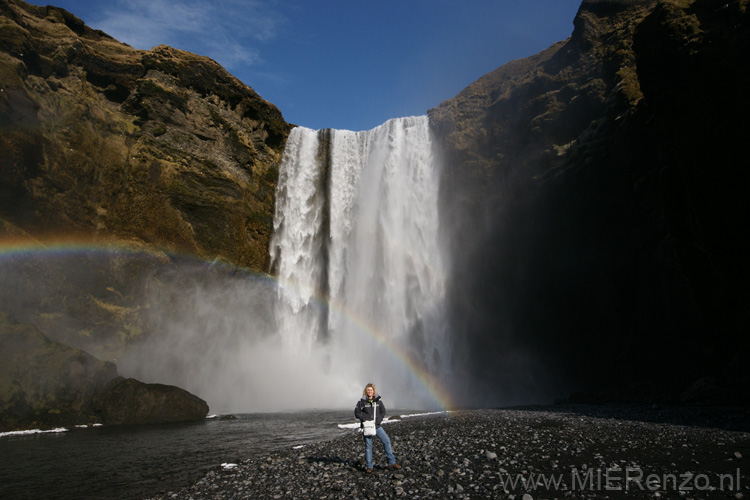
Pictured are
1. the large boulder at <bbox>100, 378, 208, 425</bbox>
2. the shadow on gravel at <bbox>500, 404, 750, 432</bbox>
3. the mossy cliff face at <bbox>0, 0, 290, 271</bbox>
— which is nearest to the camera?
the shadow on gravel at <bbox>500, 404, 750, 432</bbox>

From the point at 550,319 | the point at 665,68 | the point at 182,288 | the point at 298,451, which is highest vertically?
the point at 665,68

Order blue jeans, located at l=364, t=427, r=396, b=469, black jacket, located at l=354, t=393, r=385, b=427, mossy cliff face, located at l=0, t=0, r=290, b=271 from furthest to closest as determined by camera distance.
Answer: mossy cliff face, located at l=0, t=0, r=290, b=271
blue jeans, located at l=364, t=427, r=396, b=469
black jacket, located at l=354, t=393, r=385, b=427

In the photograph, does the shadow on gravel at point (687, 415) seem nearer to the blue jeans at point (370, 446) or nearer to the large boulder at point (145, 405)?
the blue jeans at point (370, 446)

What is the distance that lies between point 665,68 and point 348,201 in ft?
84.9

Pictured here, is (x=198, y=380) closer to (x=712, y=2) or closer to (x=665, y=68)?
(x=665, y=68)

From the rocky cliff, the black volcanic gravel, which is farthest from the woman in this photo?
the rocky cliff

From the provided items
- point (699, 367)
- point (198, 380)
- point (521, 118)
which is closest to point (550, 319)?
point (699, 367)

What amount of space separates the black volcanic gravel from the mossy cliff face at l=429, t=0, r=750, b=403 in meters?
11.2

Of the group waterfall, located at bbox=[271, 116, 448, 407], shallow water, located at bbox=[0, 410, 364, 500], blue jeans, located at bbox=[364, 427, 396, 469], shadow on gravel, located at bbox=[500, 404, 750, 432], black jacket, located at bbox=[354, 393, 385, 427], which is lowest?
shallow water, located at bbox=[0, 410, 364, 500]

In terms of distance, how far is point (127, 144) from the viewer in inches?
1168

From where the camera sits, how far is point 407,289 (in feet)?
119

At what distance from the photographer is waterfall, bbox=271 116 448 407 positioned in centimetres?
3528

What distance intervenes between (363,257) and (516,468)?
97.5 ft

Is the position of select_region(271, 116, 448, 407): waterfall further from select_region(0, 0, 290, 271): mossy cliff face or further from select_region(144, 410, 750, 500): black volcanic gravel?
select_region(144, 410, 750, 500): black volcanic gravel
